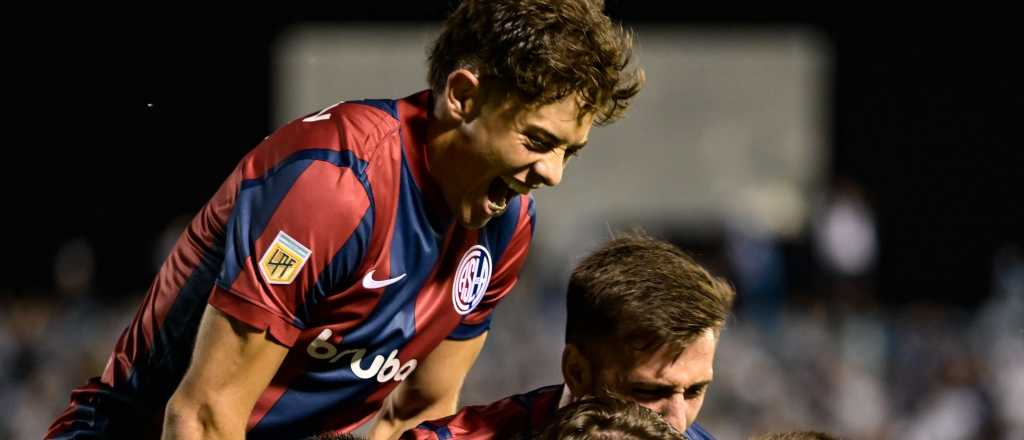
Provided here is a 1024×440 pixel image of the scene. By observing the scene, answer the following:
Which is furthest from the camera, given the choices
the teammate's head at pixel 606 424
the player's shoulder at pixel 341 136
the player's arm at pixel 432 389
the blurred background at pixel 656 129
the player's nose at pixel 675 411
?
the blurred background at pixel 656 129

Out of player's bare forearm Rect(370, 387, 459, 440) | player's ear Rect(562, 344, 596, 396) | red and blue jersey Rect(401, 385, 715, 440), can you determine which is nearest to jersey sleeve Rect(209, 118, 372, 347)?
red and blue jersey Rect(401, 385, 715, 440)

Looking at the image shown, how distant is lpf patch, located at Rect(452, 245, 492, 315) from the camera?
354 cm

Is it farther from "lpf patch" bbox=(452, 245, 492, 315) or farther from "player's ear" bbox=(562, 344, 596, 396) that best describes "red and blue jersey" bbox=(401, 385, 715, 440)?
"lpf patch" bbox=(452, 245, 492, 315)

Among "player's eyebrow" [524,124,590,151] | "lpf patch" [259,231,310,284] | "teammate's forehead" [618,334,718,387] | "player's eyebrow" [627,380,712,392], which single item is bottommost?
"player's eyebrow" [627,380,712,392]

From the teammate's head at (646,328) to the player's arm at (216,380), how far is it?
790mm

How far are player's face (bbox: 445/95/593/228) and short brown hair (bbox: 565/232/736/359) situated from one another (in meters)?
0.36

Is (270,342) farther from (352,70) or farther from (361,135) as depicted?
(352,70)

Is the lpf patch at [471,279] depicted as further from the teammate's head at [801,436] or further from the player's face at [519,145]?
the teammate's head at [801,436]

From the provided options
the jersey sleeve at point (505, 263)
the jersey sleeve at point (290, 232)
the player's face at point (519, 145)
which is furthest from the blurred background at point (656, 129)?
the jersey sleeve at point (290, 232)

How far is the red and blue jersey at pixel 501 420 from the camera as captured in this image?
3.38 metres

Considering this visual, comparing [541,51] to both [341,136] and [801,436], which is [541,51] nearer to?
[341,136]

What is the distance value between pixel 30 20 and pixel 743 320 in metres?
9.97

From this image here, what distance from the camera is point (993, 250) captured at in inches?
695

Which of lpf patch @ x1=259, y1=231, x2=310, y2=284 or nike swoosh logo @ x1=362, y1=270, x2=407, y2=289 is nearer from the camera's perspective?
lpf patch @ x1=259, y1=231, x2=310, y2=284
